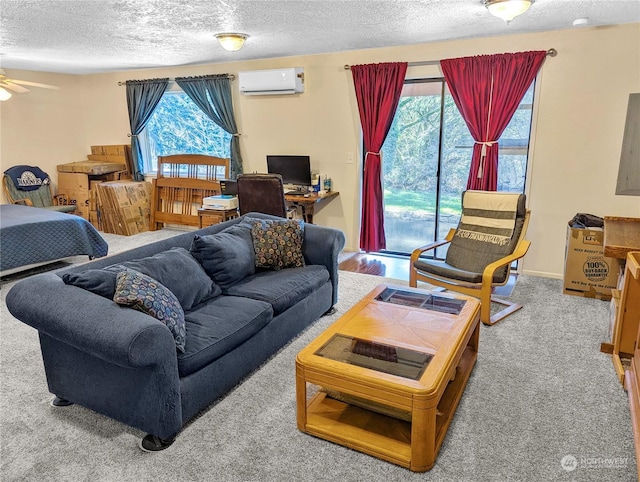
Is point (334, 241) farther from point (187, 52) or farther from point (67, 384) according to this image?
point (187, 52)

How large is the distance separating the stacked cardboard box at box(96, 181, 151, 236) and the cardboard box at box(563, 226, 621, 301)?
18.1ft

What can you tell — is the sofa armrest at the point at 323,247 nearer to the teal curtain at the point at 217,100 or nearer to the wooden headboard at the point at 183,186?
the teal curtain at the point at 217,100

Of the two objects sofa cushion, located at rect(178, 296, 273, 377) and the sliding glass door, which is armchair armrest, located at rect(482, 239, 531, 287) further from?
sofa cushion, located at rect(178, 296, 273, 377)

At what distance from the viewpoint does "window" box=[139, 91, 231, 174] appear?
6258 mm

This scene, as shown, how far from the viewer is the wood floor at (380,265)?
4.61m

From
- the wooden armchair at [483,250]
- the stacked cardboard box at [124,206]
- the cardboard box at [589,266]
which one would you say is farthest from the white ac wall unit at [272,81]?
the cardboard box at [589,266]

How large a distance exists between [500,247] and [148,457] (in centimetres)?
304

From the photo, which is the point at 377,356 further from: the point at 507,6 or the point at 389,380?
the point at 507,6

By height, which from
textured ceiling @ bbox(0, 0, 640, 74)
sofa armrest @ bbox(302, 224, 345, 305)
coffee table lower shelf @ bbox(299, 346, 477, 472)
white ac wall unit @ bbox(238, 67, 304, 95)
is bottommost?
coffee table lower shelf @ bbox(299, 346, 477, 472)

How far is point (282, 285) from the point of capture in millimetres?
2973

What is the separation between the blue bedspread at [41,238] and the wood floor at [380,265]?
271 centimetres

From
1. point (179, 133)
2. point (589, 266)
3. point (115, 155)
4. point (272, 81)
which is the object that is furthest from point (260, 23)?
point (115, 155)

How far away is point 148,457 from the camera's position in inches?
79.4

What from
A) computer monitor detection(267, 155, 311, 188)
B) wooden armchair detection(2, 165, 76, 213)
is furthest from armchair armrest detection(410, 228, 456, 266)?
wooden armchair detection(2, 165, 76, 213)
